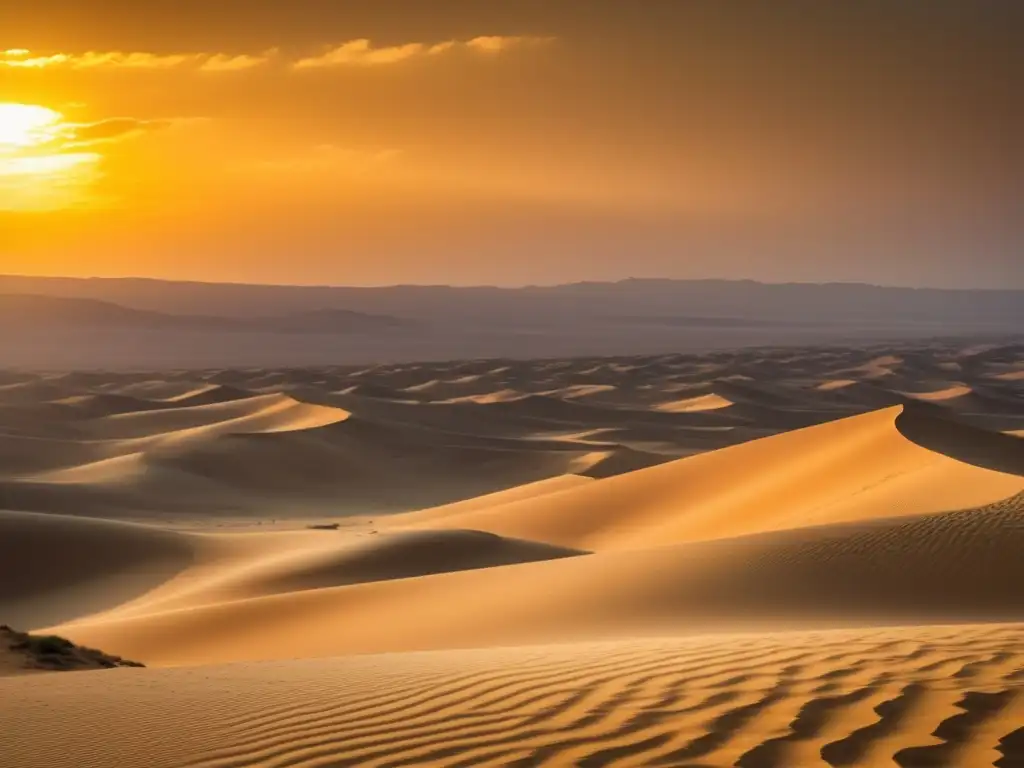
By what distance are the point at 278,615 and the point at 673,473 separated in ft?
45.5

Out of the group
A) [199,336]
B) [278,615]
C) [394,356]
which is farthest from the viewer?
[199,336]

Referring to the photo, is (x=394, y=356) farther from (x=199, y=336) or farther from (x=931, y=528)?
(x=931, y=528)

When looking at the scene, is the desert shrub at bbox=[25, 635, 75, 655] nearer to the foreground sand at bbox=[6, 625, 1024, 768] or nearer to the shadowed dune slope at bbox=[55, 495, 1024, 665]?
the shadowed dune slope at bbox=[55, 495, 1024, 665]

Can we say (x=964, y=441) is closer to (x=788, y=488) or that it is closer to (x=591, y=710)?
(x=788, y=488)

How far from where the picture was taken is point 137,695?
6.91m

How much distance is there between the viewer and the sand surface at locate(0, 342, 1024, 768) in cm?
514

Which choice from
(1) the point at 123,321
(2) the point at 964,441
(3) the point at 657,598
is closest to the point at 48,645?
(3) the point at 657,598

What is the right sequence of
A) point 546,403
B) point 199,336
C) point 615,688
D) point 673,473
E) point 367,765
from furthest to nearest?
point 199,336
point 546,403
point 673,473
point 615,688
point 367,765

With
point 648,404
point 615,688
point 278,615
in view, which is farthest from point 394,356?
point 615,688

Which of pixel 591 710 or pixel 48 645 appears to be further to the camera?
pixel 48 645

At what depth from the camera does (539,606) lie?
41.0 feet

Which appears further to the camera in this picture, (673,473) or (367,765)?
(673,473)

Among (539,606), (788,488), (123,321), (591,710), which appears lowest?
(788,488)

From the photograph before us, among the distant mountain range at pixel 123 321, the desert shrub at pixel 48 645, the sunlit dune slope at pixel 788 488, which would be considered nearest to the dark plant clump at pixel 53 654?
the desert shrub at pixel 48 645
